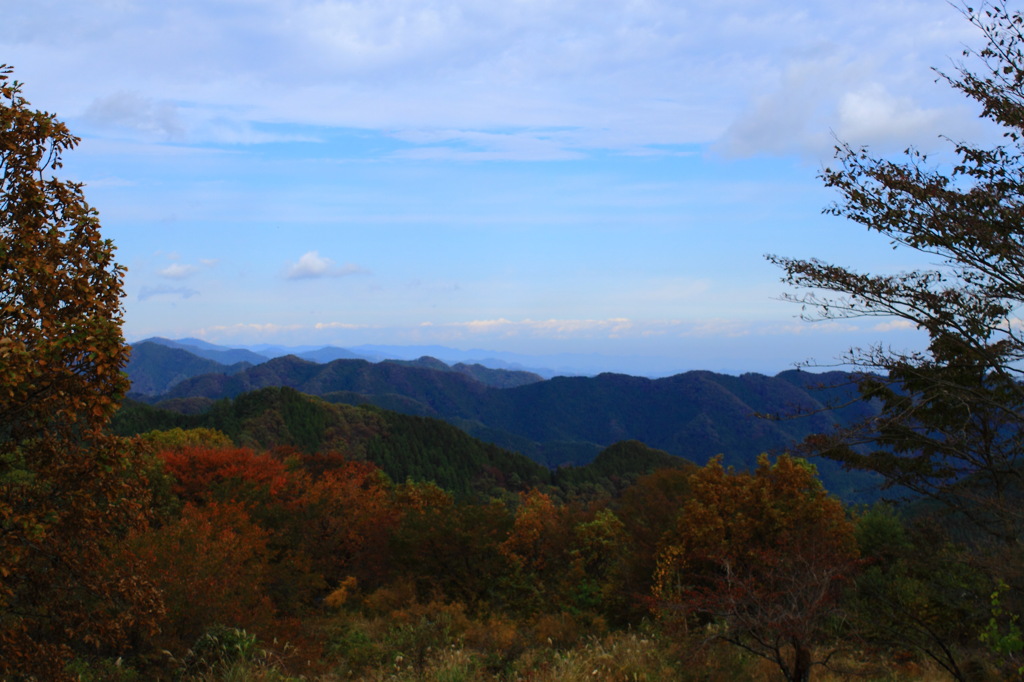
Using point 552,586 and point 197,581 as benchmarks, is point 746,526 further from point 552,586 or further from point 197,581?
point 197,581

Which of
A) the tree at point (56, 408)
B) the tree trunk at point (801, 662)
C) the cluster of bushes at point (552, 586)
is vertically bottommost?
the cluster of bushes at point (552, 586)

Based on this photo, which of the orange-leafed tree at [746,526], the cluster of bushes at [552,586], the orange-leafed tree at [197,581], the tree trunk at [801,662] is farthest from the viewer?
the orange-leafed tree at [746,526]

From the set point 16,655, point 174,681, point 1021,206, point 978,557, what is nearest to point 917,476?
point 978,557

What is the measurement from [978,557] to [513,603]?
1463cm

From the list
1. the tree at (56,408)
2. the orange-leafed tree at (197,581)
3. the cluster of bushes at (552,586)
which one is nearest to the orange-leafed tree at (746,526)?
the cluster of bushes at (552,586)

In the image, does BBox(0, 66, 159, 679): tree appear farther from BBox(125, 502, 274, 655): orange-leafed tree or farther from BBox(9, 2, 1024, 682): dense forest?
BBox(125, 502, 274, 655): orange-leafed tree

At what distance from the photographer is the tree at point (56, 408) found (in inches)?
205

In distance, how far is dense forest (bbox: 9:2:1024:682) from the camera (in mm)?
5668

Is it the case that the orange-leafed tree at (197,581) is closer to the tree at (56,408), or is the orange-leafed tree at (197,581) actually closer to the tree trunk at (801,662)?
the tree at (56,408)

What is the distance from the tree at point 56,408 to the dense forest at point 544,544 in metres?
0.02

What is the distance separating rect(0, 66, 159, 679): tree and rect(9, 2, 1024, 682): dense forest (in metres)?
0.02

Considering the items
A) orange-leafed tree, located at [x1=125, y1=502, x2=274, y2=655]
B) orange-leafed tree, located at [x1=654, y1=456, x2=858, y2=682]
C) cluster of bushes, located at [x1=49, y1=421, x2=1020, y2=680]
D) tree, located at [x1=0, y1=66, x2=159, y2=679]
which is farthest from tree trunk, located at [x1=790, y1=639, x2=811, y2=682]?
orange-leafed tree, located at [x1=125, y1=502, x2=274, y2=655]

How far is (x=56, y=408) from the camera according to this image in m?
5.53

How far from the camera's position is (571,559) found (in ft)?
72.7
